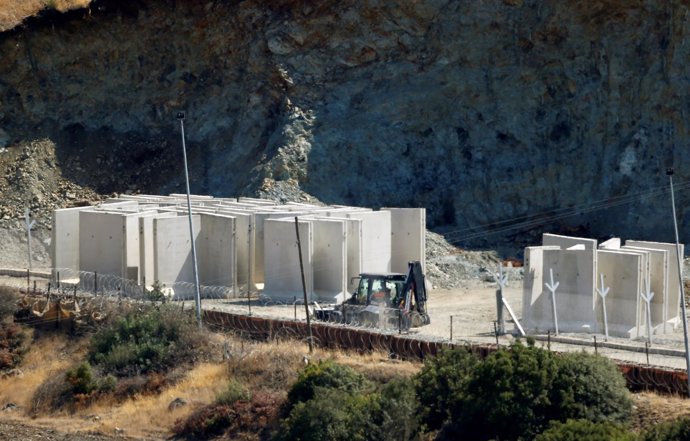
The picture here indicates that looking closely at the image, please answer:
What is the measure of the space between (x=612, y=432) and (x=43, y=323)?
760 inches

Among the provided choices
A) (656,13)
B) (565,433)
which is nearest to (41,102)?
(656,13)

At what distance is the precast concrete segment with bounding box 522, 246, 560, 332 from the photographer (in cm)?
3547

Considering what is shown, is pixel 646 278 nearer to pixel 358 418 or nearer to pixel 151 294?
pixel 358 418

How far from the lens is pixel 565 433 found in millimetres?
24500

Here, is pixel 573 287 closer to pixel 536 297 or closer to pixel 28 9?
pixel 536 297

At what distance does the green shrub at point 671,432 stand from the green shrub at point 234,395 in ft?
33.9

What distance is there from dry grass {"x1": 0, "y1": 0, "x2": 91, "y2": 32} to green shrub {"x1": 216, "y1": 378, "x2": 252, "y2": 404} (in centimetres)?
2859

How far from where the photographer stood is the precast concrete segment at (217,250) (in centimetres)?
4053

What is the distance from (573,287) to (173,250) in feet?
38.2

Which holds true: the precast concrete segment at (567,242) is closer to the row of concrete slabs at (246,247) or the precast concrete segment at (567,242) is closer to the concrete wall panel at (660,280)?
the concrete wall panel at (660,280)

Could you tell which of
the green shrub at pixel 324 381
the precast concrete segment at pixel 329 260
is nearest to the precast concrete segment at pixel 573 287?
the precast concrete segment at pixel 329 260

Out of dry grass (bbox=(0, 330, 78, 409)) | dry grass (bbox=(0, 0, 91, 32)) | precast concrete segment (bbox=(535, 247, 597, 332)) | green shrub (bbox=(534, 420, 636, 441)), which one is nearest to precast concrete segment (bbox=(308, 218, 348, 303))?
precast concrete segment (bbox=(535, 247, 597, 332))

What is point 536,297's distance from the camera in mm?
35656

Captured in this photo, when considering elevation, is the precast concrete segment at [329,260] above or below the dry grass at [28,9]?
below
